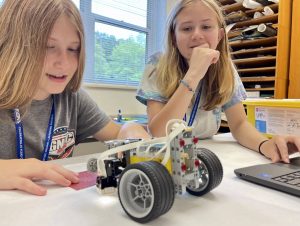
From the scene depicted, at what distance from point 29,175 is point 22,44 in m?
0.32

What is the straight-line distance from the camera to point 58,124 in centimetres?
79

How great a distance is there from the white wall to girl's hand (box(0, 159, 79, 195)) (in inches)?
58.3

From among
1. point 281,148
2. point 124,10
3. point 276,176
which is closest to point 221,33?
point 281,148

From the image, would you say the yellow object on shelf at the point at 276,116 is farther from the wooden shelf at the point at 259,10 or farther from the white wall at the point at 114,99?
the white wall at the point at 114,99

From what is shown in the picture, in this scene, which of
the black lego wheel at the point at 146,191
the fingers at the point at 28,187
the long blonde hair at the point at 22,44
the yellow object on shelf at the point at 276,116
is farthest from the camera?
the yellow object on shelf at the point at 276,116

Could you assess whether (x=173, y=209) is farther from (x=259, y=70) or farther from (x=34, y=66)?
(x=259, y=70)

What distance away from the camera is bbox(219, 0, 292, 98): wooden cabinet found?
1651mm

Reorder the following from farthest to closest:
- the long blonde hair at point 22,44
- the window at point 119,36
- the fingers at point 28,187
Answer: the window at point 119,36 < the long blonde hair at point 22,44 < the fingers at point 28,187

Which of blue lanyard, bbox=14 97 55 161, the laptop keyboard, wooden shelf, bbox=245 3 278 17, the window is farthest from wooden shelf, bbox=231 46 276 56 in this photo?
blue lanyard, bbox=14 97 55 161

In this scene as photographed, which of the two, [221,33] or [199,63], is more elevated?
[221,33]

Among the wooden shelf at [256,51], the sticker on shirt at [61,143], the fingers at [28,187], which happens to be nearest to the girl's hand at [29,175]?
the fingers at [28,187]

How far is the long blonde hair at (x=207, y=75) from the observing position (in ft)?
3.02

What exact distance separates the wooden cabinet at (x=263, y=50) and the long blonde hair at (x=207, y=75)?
837 mm

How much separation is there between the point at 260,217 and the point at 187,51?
68 cm
